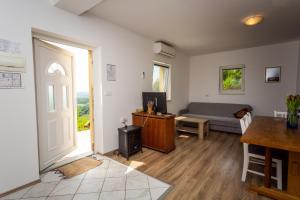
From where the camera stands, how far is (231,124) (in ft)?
13.6

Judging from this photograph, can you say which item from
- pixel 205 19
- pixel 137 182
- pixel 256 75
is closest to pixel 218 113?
pixel 256 75

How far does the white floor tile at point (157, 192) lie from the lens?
1.75 metres

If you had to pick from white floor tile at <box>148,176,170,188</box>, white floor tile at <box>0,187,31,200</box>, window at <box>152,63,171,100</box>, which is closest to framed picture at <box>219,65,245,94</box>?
window at <box>152,63,171,100</box>

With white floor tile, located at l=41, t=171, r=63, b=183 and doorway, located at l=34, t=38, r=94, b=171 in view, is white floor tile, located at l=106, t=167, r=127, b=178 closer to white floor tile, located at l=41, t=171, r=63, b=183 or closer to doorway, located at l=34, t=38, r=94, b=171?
white floor tile, located at l=41, t=171, r=63, b=183

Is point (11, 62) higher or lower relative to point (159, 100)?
higher

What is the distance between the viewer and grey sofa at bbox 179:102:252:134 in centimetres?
419

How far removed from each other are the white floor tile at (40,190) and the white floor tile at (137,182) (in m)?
0.96

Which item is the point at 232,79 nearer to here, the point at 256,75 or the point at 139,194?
the point at 256,75

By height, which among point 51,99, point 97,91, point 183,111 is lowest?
point 183,111

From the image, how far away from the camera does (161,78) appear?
4.58 metres

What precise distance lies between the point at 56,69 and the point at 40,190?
1.79 meters

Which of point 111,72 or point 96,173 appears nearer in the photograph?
point 96,173

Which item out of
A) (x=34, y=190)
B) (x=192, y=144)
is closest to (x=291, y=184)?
(x=192, y=144)

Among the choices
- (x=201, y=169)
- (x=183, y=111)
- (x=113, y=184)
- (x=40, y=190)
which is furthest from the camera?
(x=183, y=111)
